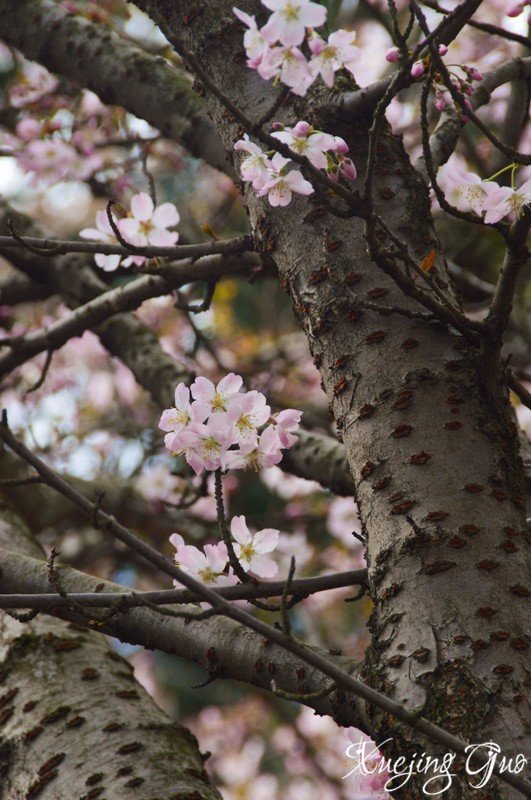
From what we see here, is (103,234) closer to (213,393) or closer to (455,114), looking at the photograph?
(213,393)

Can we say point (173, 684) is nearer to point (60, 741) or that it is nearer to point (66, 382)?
point (66, 382)

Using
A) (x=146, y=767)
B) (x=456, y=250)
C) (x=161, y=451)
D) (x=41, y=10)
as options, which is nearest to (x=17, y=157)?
(x=41, y=10)

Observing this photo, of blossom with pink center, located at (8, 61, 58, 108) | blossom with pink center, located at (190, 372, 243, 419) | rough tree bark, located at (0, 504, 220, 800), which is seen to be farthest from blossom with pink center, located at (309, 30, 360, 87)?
blossom with pink center, located at (8, 61, 58, 108)

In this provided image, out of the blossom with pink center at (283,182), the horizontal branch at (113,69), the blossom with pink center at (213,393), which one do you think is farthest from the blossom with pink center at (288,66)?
the horizontal branch at (113,69)

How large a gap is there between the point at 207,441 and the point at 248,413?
9 centimetres

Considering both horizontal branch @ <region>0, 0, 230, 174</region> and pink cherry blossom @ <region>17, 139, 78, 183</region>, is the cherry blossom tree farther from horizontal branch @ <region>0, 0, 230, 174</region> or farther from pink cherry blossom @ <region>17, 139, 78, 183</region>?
pink cherry blossom @ <region>17, 139, 78, 183</region>

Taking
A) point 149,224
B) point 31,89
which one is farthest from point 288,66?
point 31,89

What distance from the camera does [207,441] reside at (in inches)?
54.8

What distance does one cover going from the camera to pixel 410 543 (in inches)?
46.2

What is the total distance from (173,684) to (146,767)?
5.20 metres

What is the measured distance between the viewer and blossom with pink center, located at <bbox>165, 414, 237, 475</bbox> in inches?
54.0

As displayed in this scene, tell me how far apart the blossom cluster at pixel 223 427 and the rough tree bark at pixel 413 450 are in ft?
0.45

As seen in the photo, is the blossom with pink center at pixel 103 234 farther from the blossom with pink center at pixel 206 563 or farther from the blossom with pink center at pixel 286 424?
the blossom with pink center at pixel 206 563

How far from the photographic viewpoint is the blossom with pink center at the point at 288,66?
1213 millimetres
